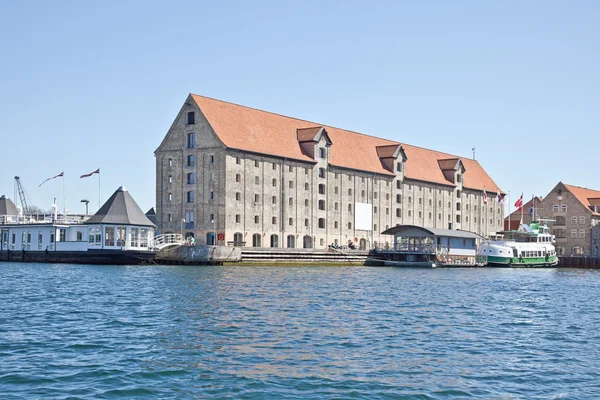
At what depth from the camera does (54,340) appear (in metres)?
24.2

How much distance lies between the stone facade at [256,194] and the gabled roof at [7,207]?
19677 millimetres

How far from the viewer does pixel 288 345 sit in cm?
2377

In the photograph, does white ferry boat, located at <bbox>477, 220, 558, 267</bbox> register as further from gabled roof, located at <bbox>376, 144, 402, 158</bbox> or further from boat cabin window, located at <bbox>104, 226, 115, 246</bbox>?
boat cabin window, located at <bbox>104, 226, 115, 246</bbox>

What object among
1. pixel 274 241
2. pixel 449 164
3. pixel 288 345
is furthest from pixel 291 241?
pixel 288 345

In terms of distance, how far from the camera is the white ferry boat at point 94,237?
3051 inches

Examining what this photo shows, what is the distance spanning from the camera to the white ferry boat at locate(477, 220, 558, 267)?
99.9 m

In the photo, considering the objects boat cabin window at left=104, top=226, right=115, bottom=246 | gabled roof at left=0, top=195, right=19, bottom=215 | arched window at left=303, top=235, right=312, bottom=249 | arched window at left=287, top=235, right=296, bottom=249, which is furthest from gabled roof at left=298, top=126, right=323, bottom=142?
gabled roof at left=0, top=195, right=19, bottom=215

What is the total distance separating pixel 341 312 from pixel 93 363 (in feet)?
48.2

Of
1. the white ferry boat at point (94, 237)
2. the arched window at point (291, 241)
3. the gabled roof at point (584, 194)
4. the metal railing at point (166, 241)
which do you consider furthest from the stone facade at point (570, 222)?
the white ferry boat at point (94, 237)

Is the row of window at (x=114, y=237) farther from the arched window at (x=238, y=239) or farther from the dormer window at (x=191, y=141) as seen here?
the dormer window at (x=191, y=141)

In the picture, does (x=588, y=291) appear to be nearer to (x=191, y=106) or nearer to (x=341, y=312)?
(x=341, y=312)

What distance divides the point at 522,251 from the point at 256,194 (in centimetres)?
3554

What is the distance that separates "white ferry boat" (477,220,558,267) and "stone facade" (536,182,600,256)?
32.0m

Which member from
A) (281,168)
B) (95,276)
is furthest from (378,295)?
(281,168)
